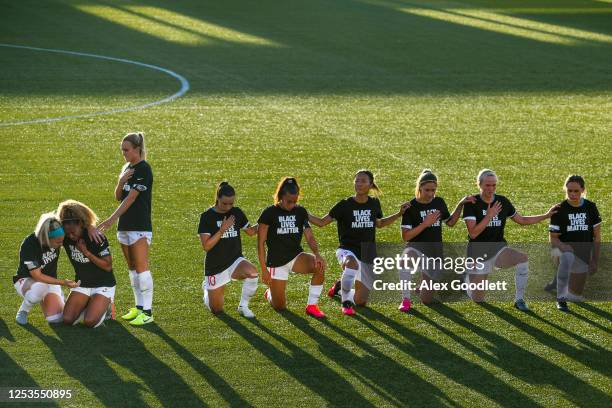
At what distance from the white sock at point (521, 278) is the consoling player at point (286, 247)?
2125 millimetres

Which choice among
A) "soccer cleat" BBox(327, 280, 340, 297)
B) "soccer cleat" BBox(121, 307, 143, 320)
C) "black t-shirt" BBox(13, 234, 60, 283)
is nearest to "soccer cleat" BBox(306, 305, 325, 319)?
"soccer cleat" BBox(327, 280, 340, 297)

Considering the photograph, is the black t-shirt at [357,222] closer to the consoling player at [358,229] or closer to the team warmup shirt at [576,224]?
the consoling player at [358,229]

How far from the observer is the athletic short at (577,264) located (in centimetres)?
1212

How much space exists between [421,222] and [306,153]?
8904 mm

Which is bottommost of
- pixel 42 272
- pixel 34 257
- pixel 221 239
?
pixel 42 272

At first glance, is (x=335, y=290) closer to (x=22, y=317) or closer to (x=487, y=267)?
(x=487, y=267)

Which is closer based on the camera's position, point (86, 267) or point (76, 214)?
point (76, 214)

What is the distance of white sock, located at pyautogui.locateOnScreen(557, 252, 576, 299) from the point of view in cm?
1204

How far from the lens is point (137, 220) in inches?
458

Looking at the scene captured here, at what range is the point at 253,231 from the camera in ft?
39.2

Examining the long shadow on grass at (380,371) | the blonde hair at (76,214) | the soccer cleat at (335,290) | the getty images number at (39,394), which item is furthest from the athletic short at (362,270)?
the getty images number at (39,394)

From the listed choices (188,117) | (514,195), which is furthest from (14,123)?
(514,195)

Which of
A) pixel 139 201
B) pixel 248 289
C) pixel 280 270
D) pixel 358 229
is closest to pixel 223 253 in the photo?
pixel 248 289

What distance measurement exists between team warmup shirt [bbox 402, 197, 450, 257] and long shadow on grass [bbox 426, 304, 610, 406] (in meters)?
0.90
